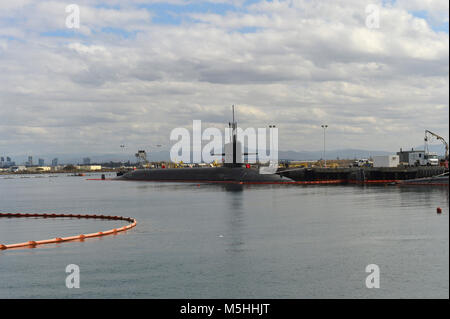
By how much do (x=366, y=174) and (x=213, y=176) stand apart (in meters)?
31.9

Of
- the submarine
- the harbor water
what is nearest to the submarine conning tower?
the submarine

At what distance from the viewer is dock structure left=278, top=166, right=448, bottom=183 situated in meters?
99.6

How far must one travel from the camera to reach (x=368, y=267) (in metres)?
23.6

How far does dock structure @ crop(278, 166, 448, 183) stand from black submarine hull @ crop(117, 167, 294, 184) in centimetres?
963

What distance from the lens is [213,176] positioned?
378 feet

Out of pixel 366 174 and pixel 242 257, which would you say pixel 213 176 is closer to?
pixel 366 174

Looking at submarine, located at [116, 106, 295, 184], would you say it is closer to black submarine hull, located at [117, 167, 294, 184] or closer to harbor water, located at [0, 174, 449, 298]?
black submarine hull, located at [117, 167, 294, 184]

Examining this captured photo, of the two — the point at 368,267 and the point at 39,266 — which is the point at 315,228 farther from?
the point at 39,266

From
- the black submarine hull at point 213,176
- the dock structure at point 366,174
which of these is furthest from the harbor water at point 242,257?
the black submarine hull at point 213,176

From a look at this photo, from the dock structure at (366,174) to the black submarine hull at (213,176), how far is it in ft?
31.6

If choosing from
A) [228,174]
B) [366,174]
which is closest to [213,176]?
[228,174]

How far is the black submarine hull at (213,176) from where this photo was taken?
107 meters

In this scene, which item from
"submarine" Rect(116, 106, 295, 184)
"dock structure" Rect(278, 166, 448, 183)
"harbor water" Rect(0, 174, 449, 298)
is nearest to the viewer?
"harbor water" Rect(0, 174, 449, 298)
